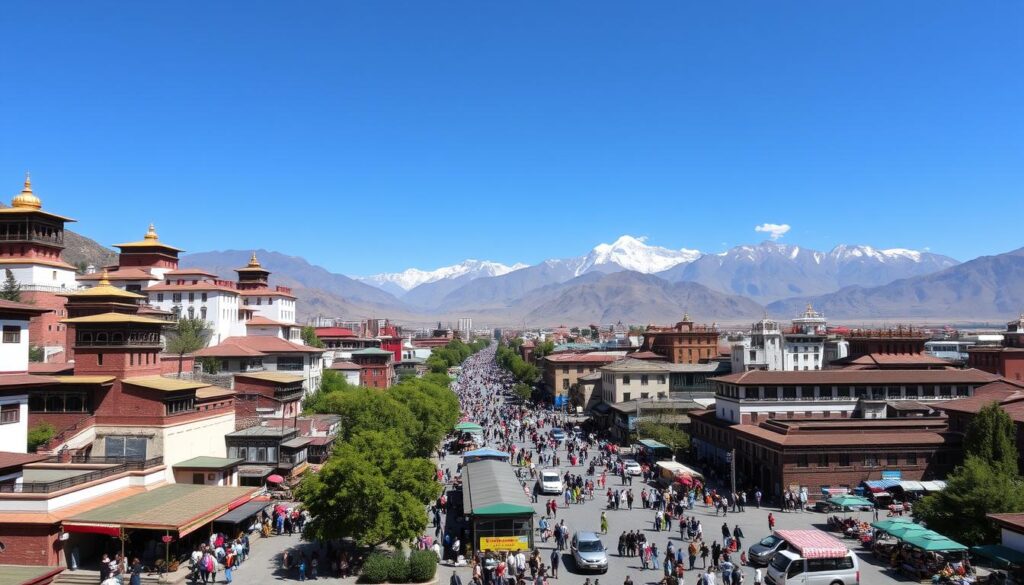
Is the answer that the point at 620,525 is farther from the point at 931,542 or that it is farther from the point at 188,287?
the point at 188,287

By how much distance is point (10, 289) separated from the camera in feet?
218

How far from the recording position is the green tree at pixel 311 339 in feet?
382

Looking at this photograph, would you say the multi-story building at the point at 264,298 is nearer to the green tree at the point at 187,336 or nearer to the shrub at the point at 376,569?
the green tree at the point at 187,336

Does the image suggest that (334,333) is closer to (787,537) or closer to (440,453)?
(440,453)

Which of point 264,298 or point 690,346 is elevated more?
point 264,298

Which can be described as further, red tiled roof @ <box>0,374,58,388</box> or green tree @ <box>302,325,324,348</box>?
green tree @ <box>302,325,324,348</box>

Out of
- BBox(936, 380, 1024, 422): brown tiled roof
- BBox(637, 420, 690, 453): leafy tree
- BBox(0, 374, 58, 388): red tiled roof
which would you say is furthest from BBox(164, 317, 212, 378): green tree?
BBox(936, 380, 1024, 422): brown tiled roof

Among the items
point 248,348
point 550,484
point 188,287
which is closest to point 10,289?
point 188,287

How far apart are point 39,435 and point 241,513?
12135mm

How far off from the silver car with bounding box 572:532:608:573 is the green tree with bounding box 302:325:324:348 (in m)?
88.8

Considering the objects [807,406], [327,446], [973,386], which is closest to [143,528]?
[327,446]

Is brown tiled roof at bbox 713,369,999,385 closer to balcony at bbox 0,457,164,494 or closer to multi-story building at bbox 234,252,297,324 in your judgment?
balcony at bbox 0,457,164,494

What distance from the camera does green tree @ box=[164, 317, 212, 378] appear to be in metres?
68.4

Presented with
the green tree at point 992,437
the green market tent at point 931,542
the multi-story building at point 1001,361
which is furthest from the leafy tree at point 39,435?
the multi-story building at point 1001,361
